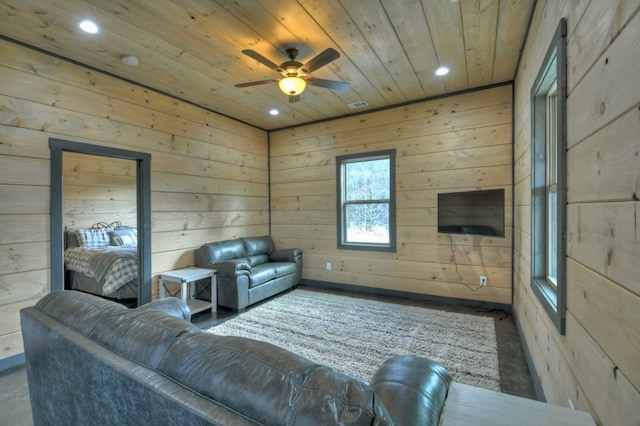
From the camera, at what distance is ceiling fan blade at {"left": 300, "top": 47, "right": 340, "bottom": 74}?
93.7 inches

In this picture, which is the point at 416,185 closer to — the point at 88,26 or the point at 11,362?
the point at 88,26

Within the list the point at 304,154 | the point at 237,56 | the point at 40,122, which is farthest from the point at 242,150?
the point at 40,122

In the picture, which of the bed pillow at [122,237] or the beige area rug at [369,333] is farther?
the bed pillow at [122,237]

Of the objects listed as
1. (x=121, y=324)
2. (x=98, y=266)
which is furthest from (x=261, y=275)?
(x=121, y=324)

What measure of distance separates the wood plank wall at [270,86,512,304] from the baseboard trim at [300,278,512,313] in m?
0.06

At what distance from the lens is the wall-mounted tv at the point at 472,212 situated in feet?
11.7

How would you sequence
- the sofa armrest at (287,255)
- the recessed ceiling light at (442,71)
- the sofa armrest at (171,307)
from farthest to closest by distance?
the sofa armrest at (287,255), the recessed ceiling light at (442,71), the sofa armrest at (171,307)

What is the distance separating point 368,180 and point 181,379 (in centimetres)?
424

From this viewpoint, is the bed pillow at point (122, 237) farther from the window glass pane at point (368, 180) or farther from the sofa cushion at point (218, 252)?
the window glass pane at point (368, 180)

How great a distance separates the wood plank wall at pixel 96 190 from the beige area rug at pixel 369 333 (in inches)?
163

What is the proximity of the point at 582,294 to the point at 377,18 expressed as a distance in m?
2.34

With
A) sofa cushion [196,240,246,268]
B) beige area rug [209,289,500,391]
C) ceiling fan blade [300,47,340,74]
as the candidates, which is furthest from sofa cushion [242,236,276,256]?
ceiling fan blade [300,47,340,74]

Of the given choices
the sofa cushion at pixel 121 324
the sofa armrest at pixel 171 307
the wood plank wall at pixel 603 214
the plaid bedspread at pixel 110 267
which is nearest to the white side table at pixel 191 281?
the plaid bedspread at pixel 110 267

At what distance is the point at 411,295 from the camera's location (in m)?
4.36
